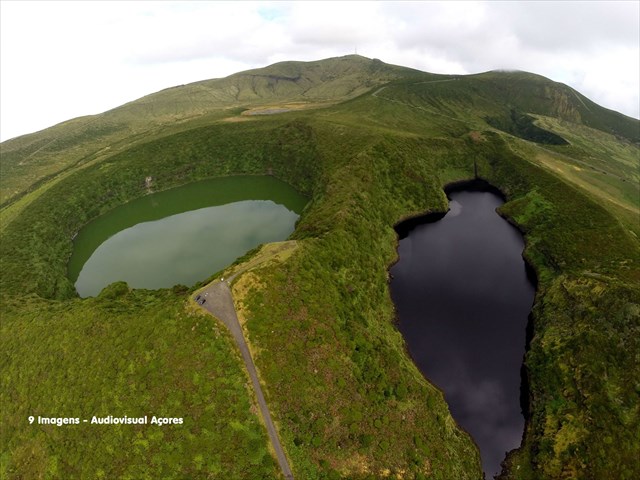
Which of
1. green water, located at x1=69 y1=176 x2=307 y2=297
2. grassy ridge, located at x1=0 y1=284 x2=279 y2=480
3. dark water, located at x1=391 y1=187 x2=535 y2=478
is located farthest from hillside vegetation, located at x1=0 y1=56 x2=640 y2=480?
green water, located at x1=69 y1=176 x2=307 y2=297

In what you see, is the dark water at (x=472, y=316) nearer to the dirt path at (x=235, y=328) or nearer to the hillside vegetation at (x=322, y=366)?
the hillside vegetation at (x=322, y=366)

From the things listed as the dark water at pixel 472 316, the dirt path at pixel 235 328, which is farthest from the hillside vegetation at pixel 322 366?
the dark water at pixel 472 316

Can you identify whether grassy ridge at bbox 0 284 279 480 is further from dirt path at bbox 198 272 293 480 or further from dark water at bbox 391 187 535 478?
dark water at bbox 391 187 535 478

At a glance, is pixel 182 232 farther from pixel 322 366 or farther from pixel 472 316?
pixel 472 316

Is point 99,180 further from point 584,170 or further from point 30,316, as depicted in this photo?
point 584,170

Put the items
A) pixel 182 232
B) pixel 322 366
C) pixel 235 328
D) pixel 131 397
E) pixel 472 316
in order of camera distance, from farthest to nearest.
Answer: pixel 182 232, pixel 472 316, pixel 235 328, pixel 322 366, pixel 131 397

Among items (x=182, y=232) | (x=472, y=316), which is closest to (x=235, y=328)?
(x=472, y=316)
